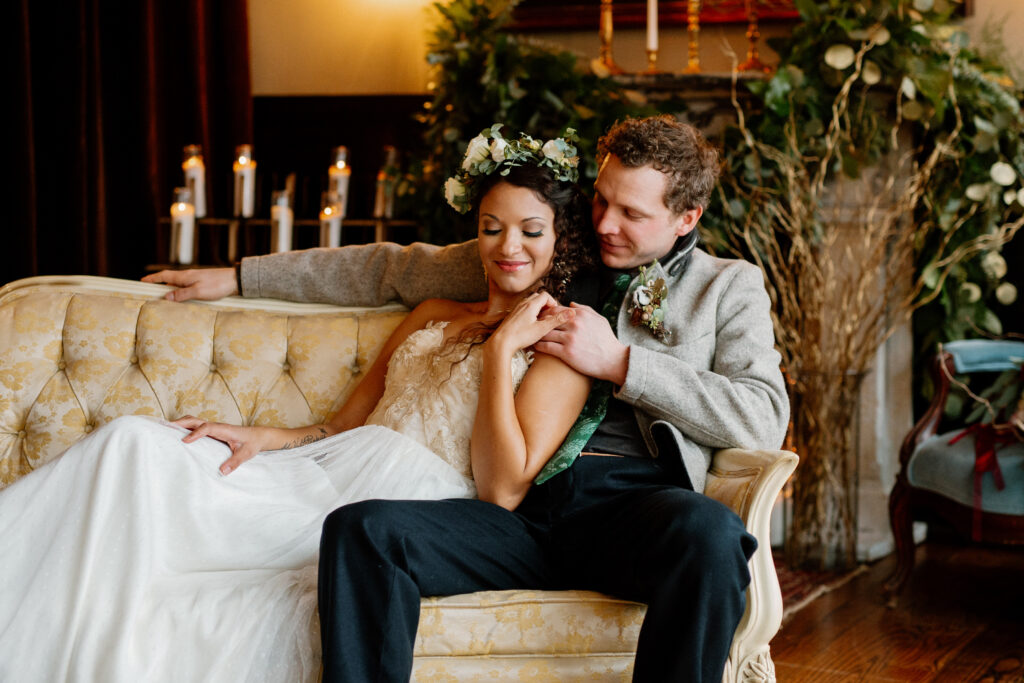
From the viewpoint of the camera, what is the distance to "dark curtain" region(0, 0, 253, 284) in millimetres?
3432

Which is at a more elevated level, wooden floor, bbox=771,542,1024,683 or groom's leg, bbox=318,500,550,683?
groom's leg, bbox=318,500,550,683

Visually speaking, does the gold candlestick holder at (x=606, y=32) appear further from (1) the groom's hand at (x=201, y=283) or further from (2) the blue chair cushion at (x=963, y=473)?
(1) the groom's hand at (x=201, y=283)

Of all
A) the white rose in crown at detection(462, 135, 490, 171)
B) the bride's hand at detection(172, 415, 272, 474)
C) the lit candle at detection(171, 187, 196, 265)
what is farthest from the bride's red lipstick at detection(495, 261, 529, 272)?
the lit candle at detection(171, 187, 196, 265)

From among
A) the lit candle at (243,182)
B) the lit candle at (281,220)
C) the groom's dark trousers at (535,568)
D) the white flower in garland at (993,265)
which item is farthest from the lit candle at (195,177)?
the white flower in garland at (993,265)

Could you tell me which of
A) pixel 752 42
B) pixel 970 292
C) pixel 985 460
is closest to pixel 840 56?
pixel 752 42

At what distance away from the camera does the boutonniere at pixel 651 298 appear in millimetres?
2029

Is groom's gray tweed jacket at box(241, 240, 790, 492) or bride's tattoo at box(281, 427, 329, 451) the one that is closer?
groom's gray tweed jacket at box(241, 240, 790, 492)

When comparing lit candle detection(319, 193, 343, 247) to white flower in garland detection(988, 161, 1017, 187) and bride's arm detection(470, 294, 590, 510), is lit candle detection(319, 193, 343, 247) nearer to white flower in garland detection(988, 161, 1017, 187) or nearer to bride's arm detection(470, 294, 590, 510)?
bride's arm detection(470, 294, 590, 510)

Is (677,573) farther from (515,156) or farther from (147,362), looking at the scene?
(147,362)

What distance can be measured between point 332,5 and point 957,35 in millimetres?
2684

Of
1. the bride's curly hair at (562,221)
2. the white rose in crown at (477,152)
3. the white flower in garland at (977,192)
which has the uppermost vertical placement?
the white rose in crown at (477,152)

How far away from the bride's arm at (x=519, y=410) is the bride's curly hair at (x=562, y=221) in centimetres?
15

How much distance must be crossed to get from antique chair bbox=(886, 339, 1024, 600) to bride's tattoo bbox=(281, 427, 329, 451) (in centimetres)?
188

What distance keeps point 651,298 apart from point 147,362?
114 cm
